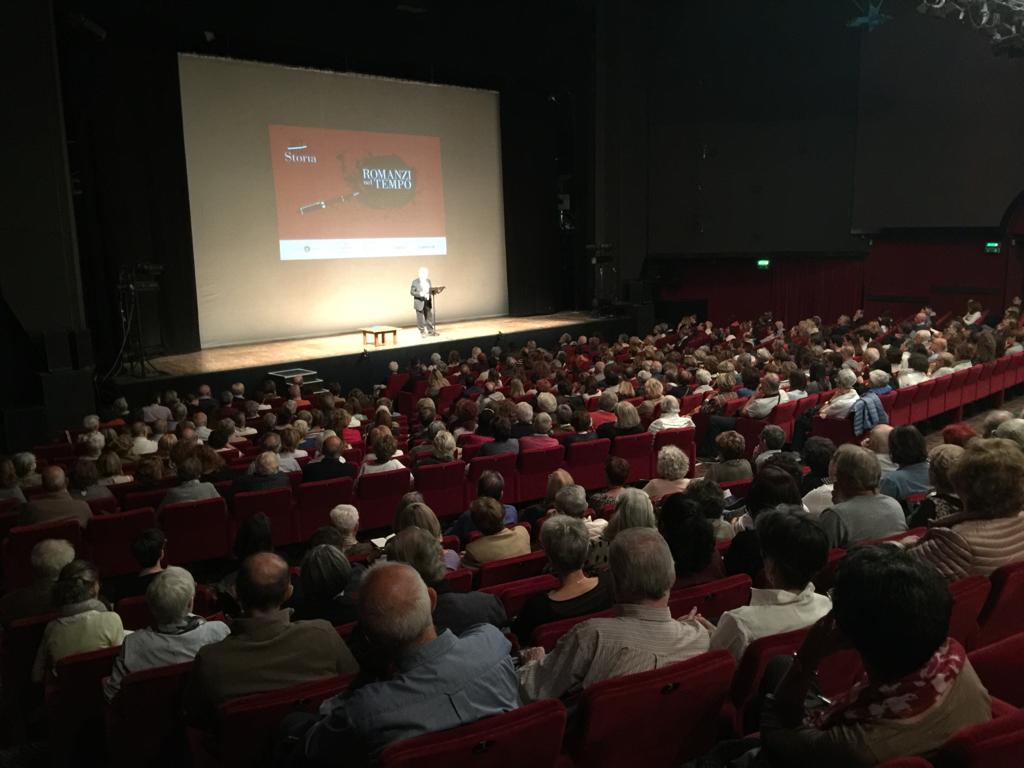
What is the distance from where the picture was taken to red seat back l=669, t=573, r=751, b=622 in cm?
300

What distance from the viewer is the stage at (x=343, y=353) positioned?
37.3 ft

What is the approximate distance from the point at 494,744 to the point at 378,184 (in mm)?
14426

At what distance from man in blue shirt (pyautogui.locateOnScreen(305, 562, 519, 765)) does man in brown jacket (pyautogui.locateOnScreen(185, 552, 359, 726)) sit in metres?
0.49

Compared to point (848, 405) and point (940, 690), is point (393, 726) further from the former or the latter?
point (848, 405)

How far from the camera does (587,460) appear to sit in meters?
7.03

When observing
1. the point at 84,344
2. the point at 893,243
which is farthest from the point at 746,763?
the point at 893,243

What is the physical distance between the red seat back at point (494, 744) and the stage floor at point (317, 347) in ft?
33.6

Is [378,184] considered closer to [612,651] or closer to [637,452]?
[637,452]

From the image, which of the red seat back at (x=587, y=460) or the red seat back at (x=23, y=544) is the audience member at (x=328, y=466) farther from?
the red seat back at (x=587, y=460)

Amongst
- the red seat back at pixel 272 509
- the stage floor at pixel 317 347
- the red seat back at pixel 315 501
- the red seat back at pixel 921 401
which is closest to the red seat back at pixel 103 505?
the red seat back at pixel 272 509

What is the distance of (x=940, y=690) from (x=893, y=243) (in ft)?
57.3

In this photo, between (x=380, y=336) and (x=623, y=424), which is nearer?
(x=623, y=424)

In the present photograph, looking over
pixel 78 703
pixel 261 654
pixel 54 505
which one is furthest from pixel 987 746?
pixel 54 505

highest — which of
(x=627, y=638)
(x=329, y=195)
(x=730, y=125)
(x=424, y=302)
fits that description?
(x=730, y=125)
